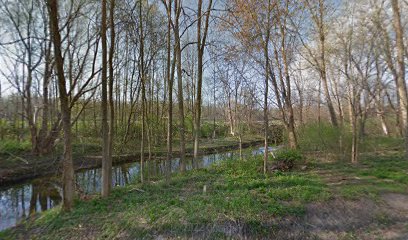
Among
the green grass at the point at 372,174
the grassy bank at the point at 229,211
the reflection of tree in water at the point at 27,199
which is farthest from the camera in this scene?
the reflection of tree in water at the point at 27,199

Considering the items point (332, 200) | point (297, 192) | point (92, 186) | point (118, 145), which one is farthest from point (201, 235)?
point (118, 145)

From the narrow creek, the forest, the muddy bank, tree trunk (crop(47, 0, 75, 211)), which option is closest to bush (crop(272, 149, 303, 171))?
the forest

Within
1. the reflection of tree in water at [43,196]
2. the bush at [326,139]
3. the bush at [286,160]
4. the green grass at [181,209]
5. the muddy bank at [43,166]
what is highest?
the bush at [326,139]

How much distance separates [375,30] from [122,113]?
59.5 feet

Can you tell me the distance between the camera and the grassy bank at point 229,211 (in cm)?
445

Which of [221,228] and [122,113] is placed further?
[122,113]

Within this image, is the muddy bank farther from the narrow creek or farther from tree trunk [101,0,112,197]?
tree trunk [101,0,112,197]

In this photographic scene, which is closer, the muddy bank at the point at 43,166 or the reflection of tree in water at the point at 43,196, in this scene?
the reflection of tree in water at the point at 43,196

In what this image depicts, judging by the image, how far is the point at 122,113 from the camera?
19797 millimetres

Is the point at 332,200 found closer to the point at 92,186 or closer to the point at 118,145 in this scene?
the point at 92,186

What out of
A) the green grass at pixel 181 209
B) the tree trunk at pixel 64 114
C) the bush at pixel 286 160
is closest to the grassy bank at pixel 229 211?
the green grass at pixel 181 209

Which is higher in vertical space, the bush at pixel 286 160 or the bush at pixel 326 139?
the bush at pixel 326 139

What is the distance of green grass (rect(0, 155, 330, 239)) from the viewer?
455cm

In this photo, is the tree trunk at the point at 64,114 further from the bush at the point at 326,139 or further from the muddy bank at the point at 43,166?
the bush at the point at 326,139
